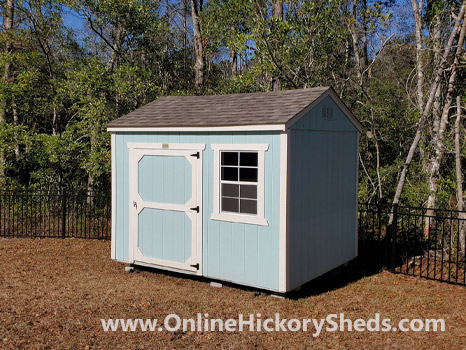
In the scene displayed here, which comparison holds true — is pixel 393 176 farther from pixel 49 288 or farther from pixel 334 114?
pixel 49 288

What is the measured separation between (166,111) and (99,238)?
462 centimetres

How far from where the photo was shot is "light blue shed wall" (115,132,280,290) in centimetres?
704

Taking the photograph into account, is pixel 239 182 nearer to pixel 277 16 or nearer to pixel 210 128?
pixel 210 128

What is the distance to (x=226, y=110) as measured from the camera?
814cm

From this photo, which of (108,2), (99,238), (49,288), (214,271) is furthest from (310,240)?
(108,2)

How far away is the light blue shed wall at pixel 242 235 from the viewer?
7035mm

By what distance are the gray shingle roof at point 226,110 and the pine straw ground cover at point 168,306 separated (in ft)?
9.11

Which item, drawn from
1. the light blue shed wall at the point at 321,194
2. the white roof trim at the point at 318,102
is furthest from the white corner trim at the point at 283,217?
the white roof trim at the point at 318,102

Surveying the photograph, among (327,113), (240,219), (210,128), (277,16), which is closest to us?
(240,219)

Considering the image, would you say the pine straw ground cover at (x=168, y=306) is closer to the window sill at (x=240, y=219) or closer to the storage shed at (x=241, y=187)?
the storage shed at (x=241, y=187)

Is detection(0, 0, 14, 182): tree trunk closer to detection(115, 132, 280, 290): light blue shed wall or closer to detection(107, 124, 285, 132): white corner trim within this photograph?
detection(107, 124, 285, 132): white corner trim

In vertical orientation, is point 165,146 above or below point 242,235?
above

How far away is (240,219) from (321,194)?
1.58m

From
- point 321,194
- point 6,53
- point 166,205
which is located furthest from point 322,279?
point 6,53
